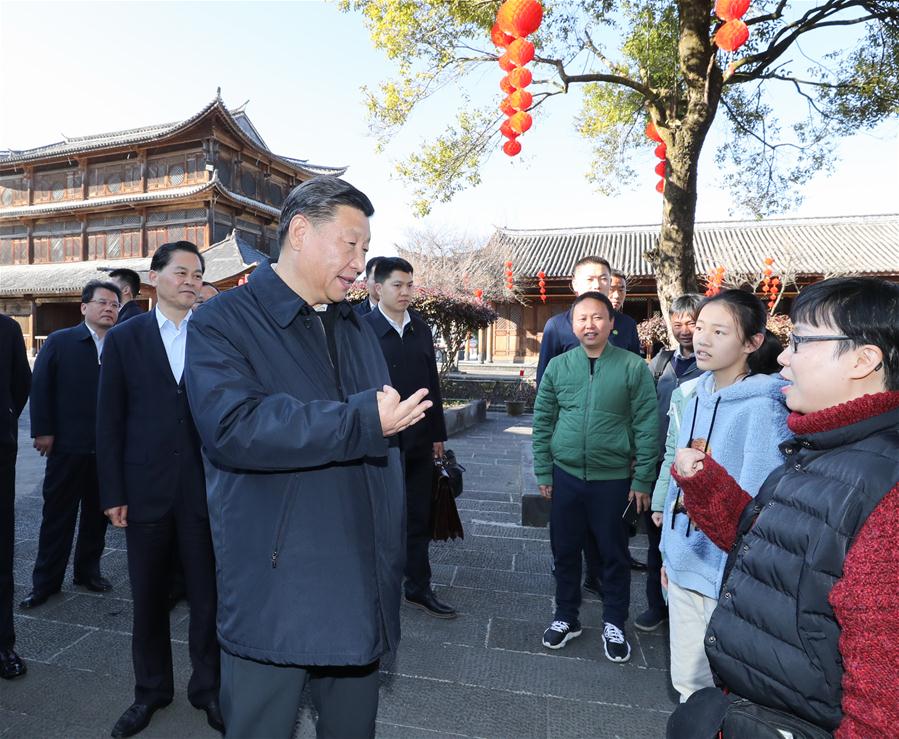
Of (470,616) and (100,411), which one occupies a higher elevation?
(100,411)

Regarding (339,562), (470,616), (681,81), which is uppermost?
(681,81)

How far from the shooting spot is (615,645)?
117 inches

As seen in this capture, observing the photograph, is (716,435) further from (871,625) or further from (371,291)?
(371,291)

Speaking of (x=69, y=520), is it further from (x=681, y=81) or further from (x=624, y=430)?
(x=681, y=81)

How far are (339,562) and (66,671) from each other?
2184 millimetres

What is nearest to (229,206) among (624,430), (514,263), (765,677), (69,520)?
(514,263)

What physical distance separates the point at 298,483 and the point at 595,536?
2.07 meters

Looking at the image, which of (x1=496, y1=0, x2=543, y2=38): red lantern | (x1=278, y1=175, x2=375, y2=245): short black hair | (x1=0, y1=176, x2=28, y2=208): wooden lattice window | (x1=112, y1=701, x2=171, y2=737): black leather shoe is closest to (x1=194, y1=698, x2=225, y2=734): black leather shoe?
(x1=112, y1=701, x2=171, y2=737): black leather shoe

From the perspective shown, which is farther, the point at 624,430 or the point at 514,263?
the point at 514,263

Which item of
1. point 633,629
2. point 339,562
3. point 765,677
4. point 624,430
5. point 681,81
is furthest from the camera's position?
point 681,81

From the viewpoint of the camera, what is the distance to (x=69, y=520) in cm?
367

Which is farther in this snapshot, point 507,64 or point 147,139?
point 147,139

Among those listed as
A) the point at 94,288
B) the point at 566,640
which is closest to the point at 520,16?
the point at 94,288

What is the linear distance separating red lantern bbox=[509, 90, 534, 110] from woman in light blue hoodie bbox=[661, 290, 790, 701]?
4445 millimetres
